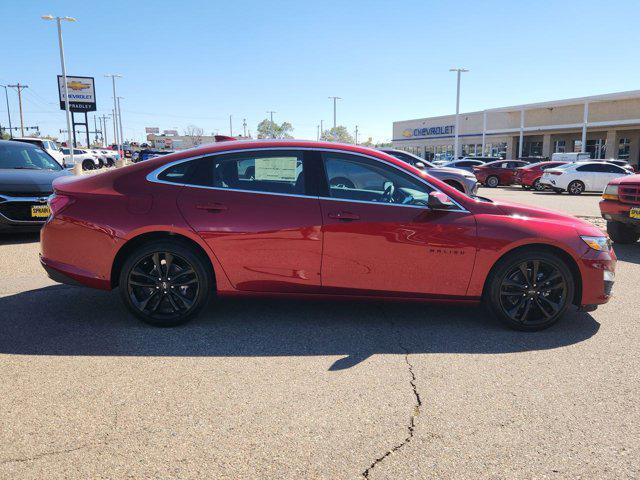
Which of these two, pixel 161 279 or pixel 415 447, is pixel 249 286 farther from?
pixel 415 447

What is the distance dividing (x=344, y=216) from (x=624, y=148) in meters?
44.8

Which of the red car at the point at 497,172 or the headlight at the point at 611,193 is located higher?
the headlight at the point at 611,193

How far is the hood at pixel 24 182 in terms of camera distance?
25.3 feet

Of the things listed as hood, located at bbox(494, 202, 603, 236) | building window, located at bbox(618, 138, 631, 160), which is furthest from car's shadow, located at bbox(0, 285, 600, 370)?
building window, located at bbox(618, 138, 631, 160)

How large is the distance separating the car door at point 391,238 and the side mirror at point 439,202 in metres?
0.05

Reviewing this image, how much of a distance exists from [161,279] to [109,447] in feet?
6.00

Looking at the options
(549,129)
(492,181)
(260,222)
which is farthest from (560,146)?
(260,222)

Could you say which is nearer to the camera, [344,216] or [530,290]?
[344,216]

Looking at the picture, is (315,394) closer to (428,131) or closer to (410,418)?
(410,418)

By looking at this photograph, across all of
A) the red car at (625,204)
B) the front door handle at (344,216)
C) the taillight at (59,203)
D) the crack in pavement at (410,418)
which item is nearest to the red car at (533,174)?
the red car at (625,204)

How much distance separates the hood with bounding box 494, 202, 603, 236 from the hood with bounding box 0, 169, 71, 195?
694 centimetres

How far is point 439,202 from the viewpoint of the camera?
416cm

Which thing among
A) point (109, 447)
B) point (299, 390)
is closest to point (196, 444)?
point (109, 447)

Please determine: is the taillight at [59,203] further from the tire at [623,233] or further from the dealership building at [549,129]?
the dealership building at [549,129]
